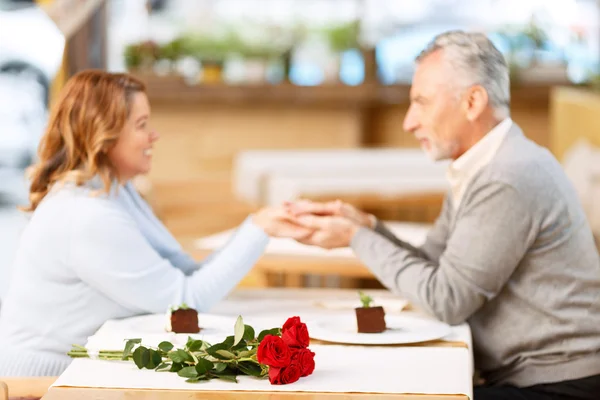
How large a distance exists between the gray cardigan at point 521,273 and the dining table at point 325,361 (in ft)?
0.33

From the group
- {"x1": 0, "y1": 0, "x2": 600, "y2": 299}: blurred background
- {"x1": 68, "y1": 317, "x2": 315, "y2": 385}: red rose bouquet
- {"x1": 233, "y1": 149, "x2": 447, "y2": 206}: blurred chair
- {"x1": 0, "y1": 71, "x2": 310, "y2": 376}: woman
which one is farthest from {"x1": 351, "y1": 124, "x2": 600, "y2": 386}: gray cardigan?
{"x1": 0, "y1": 0, "x2": 600, "y2": 299}: blurred background

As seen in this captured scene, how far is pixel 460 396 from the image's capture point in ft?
5.78

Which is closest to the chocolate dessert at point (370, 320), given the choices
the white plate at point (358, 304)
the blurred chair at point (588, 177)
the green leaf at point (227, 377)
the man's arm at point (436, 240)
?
the white plate at point (358, 304)

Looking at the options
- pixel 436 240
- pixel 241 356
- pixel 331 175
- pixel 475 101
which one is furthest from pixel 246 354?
pixel 331 175

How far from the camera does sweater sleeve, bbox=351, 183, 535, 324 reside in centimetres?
235

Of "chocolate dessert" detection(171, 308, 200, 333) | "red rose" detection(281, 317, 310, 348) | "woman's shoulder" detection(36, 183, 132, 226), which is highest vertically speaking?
"woman's shoulder" detection(36, 183, 132, 226)

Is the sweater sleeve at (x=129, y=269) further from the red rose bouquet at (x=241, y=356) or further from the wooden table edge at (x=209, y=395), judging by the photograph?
the wooden table edge at (x=209, y=395)

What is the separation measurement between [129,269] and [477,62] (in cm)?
98

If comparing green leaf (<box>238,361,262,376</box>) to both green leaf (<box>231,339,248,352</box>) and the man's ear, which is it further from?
the man's ear

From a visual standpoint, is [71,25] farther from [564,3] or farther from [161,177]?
[564,3]

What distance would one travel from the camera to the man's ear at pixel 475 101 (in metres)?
2.50

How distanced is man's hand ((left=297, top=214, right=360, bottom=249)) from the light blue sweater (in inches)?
17.5

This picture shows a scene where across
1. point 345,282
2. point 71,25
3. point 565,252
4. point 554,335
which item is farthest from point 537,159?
point 345,282

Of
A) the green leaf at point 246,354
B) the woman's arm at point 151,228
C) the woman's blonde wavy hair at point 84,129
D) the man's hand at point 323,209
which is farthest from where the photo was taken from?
the man's hand at point 323,209
